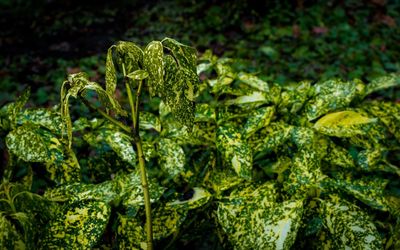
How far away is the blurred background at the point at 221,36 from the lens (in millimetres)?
3811

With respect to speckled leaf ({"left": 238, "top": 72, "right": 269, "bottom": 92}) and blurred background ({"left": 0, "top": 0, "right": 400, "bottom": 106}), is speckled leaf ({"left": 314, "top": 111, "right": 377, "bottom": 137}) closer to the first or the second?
speckled leaf ({"left": 238, "top": 72, "right": 269, "bottom": 92})

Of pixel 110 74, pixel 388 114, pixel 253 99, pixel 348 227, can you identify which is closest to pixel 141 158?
pixel 110 74

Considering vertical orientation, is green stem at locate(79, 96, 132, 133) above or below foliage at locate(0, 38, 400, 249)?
above

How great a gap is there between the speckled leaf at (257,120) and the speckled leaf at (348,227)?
297 millimetres

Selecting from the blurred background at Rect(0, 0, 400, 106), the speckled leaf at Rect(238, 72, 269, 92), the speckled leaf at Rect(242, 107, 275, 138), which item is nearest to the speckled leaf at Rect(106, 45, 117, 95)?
the speckled leaf at Rect(242, 107, 275, 138)

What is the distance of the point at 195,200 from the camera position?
108 centimetres

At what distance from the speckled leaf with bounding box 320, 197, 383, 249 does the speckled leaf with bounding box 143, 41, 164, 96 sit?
24.3 inches

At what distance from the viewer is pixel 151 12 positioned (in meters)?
5.86

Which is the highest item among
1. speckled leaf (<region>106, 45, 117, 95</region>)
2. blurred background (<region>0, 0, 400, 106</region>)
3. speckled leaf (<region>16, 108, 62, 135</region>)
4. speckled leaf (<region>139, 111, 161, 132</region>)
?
speckled leaf (<region>106, 45, 117, 95</region>)

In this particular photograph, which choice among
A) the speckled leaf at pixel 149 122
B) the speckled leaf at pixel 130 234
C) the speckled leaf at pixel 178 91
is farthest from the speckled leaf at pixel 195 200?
the speckled leaf at pixel 178 91

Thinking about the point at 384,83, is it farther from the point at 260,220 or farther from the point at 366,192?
the point at 260,220

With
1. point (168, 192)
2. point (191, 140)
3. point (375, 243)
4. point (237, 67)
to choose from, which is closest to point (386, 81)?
point (375, 243)

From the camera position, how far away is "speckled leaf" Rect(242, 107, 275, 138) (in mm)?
1114

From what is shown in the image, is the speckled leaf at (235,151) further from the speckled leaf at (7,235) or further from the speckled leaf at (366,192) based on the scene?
the speckled leaf at (7,235)
